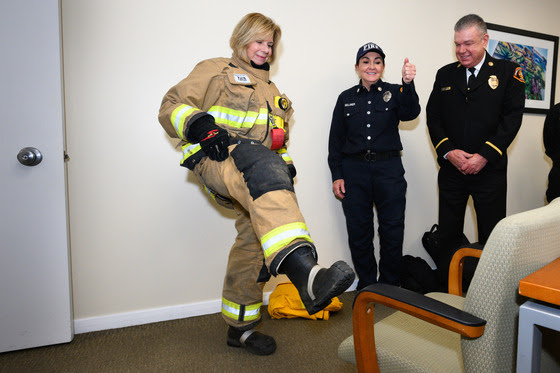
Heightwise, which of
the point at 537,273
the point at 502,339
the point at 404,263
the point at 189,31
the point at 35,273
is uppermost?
the point at 189,31

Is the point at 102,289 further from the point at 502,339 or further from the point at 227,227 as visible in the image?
the point at 502,339

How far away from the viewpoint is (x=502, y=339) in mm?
827

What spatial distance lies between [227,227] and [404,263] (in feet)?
4.52

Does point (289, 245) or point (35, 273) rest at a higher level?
point (289, 245)

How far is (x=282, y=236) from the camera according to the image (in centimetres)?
126

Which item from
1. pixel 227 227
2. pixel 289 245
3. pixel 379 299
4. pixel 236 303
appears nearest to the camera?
pixel 379 299

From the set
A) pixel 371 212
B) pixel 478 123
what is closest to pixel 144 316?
pixel 371 212

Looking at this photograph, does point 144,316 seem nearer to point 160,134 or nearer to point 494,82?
point 160,134

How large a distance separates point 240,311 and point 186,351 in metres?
0.38

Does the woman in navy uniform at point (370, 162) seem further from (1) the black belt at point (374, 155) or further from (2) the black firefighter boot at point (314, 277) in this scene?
(2) the black firefighter boot at point (314, 277)

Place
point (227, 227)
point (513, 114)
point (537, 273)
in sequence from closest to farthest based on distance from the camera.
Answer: point (537, 273) → point (513, 114) → point (227, 227)

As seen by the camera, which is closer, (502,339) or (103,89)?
(502,339)

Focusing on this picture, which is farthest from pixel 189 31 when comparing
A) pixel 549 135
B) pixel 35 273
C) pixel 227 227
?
pixel 549 135

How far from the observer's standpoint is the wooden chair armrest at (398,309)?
83cm
